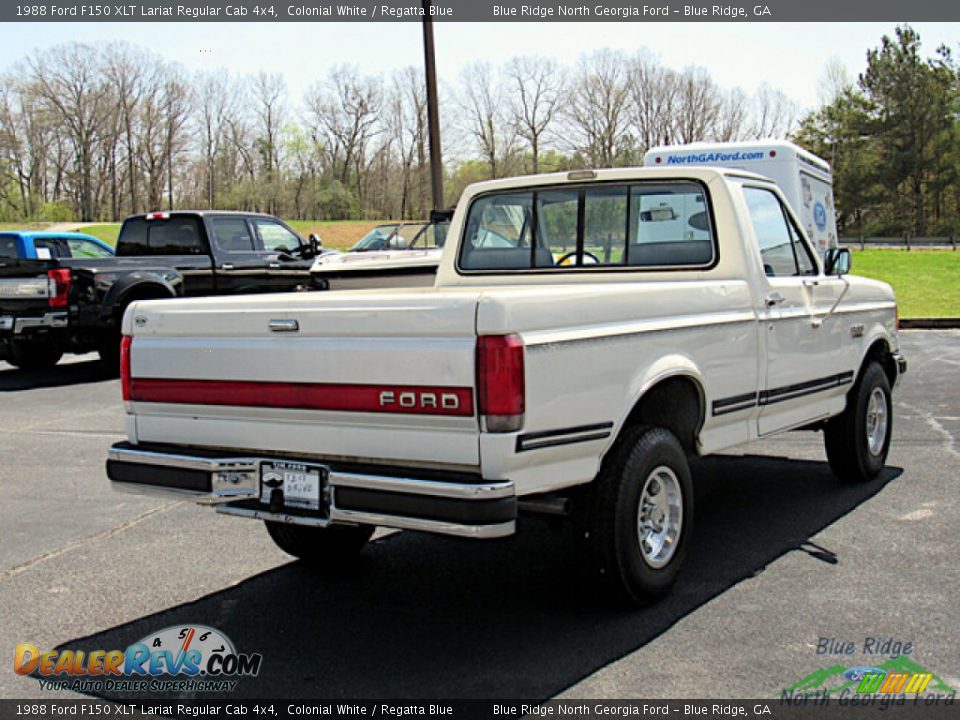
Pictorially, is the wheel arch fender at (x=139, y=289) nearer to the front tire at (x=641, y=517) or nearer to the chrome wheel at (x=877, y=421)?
the chrome wheel at (x=877, y=421)

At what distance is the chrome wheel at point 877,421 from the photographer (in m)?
6.82

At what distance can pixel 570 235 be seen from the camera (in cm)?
582

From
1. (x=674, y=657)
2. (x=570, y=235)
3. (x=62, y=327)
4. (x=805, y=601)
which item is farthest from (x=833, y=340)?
(x=62, y=327)

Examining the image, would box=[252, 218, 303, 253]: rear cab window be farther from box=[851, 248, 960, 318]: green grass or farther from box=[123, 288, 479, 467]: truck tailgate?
box=[851, 248, 960, 318]: green grass

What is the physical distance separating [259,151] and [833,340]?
7834cm

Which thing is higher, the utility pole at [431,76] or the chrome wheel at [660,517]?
the utility pole at [431,76]

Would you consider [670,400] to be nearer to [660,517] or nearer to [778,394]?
[660,517]

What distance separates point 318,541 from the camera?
5.22 meters

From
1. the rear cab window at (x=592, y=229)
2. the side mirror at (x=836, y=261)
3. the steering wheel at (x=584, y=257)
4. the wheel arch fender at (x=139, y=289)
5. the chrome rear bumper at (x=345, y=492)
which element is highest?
the rear cab window at (x=592, y=229)

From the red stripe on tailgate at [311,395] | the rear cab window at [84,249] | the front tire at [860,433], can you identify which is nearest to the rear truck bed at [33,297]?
the rear cab window at [84,249]

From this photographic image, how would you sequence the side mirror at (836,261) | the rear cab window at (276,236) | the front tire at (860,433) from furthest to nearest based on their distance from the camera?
the rear cab window at (276,236), the front tire at (860,433), the side mirror at (836,261)
